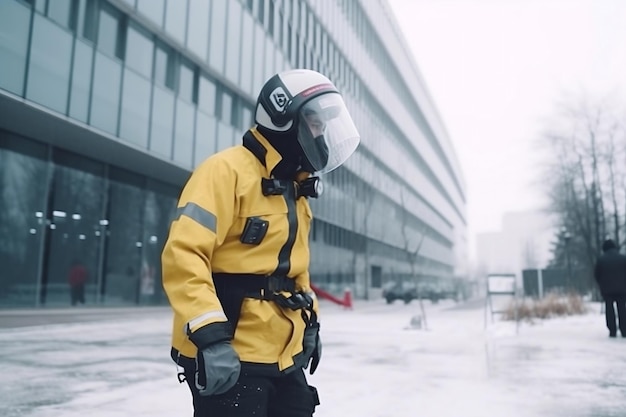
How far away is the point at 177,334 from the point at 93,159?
1620 cm

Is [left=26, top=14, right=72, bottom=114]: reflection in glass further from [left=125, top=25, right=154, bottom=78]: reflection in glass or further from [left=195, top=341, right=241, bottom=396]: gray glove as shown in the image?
[left=195, top=341, right=241, bottom=396]: gray glove

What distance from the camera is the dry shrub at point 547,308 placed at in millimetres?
15977

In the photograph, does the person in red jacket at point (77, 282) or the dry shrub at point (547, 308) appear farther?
the dry shrub at point (547, 308)

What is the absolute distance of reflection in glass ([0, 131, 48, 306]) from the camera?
45.5 ft

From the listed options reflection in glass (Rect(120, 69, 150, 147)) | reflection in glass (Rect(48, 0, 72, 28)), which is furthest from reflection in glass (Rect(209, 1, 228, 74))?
reflection in glass (Rect(48, 0, 72, 28))

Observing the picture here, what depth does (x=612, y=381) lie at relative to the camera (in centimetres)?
633

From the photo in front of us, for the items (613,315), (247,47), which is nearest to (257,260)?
(613,315)

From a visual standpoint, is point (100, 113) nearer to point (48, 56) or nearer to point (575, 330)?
point (48, 56)

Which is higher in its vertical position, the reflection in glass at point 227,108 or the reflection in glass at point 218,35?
the reflection in glass at point 218,35

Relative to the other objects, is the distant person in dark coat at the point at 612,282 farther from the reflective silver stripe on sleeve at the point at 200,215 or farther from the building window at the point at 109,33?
the building window at the point at 109,33

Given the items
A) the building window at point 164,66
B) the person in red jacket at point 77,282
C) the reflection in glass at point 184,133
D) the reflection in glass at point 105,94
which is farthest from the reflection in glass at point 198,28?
the person in red jacket at point 77,282

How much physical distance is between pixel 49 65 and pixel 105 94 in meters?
1.99

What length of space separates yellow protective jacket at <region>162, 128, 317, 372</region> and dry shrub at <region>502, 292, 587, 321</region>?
14823 millimetres

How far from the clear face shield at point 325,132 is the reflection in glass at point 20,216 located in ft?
45.0
